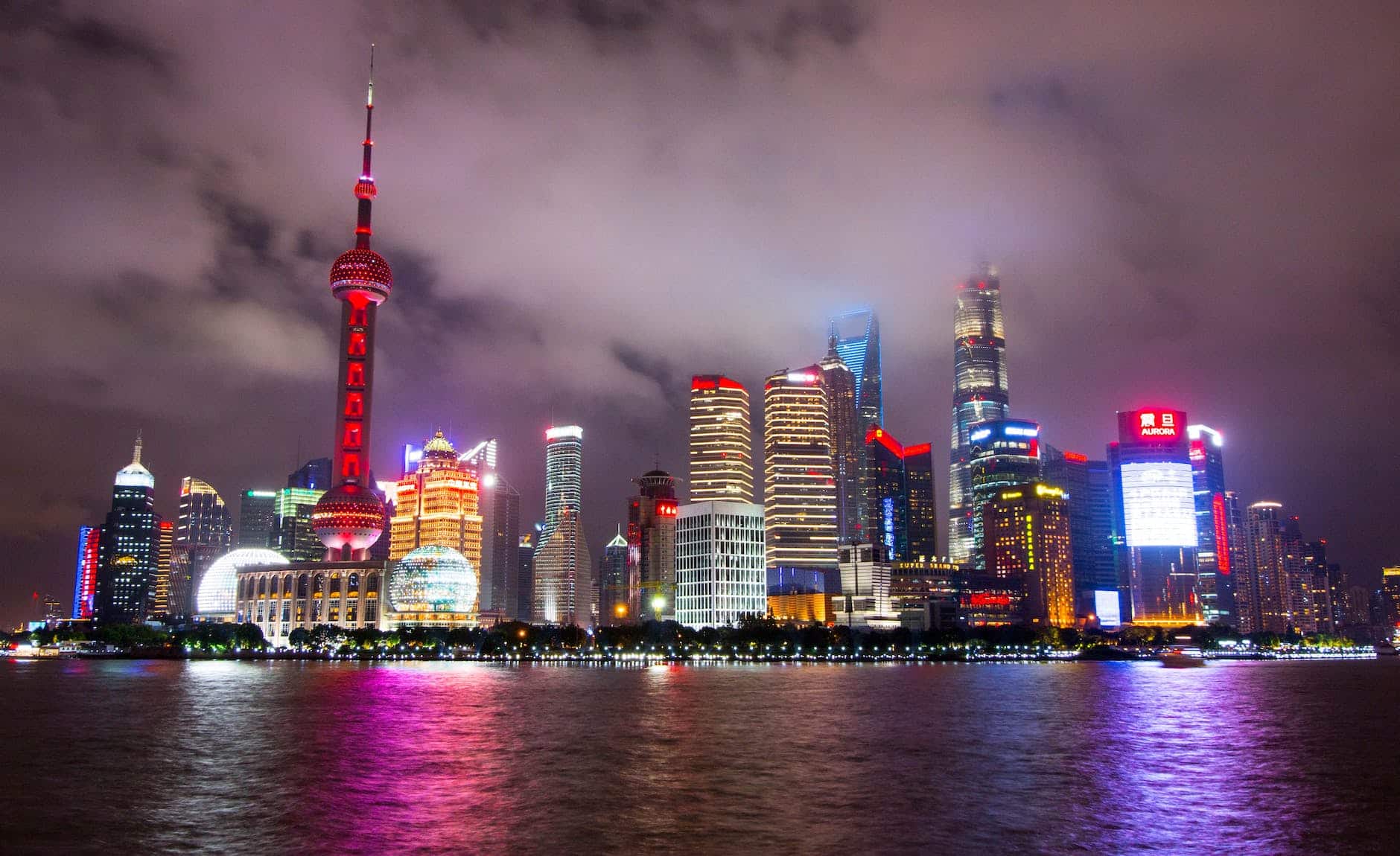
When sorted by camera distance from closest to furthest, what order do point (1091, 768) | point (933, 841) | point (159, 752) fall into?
1. point (933, 841)
2. point (1091, 768)
3. point (159, 752)

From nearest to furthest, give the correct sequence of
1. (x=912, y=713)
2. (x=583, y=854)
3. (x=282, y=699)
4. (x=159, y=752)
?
(x=583, y=854)
(x=159, y=752)
(x=912, y=713)
(x=282, y=699)

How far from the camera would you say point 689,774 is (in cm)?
5934

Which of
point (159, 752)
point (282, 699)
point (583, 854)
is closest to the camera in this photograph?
point (583, 854)

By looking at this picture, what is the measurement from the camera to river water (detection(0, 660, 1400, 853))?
43812 mm

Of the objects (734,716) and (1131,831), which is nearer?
(1131,831)

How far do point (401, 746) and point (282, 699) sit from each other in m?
46.9

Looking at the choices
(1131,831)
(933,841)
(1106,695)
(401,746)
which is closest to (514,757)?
(401,746)

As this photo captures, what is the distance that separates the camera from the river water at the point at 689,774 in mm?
43812

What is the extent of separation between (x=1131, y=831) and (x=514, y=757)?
3615 centimetres

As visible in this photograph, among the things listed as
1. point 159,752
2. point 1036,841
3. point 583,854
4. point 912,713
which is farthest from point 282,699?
point 1036,841

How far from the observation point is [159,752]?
6856 cm

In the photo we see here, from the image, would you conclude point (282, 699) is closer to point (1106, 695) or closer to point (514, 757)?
point (514, 757)

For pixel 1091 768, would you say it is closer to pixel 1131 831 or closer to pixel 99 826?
pixel 1131 831

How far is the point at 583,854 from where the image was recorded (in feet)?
132
